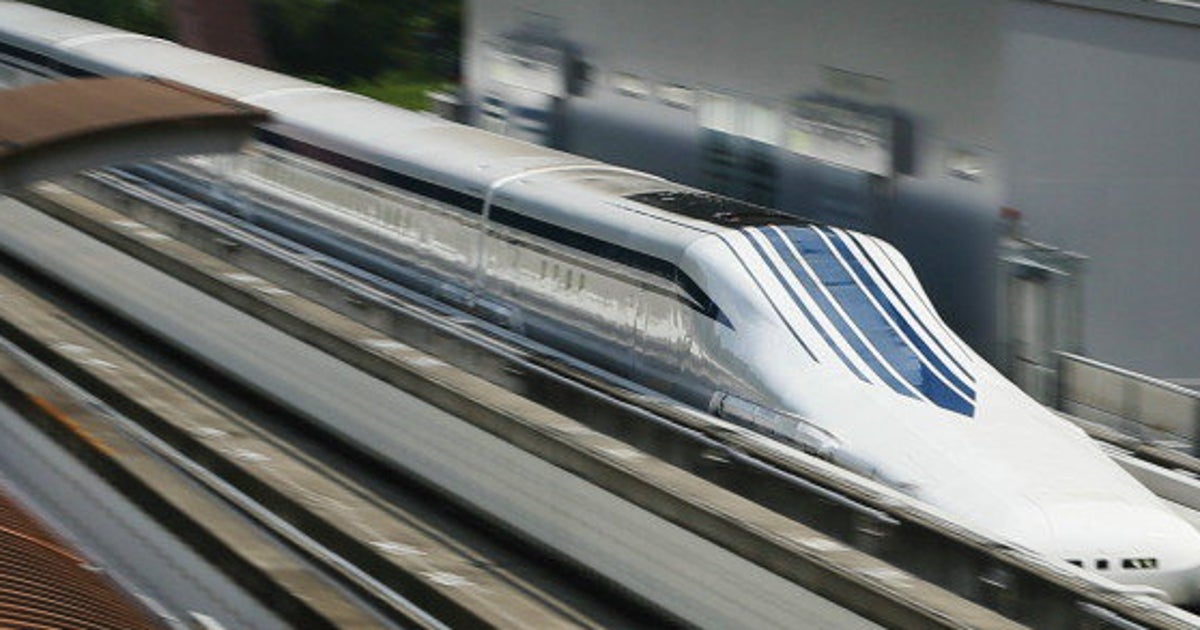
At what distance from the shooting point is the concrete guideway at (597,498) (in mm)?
10758

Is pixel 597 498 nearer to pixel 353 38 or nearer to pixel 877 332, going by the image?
pixel 877 332

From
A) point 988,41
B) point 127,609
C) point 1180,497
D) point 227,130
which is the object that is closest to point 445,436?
point 227,130

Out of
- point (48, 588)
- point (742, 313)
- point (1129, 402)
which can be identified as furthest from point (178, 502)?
point (1129, 402)

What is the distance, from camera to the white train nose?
1313 centimetres

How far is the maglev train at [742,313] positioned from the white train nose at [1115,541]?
1cm

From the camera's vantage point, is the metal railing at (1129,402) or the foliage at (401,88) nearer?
the metal railing at (1129,402)

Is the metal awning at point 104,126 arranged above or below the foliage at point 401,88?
above

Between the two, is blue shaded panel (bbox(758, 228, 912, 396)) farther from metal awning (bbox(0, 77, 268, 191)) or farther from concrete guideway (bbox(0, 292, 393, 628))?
concrete guideway (bbox(0, 292, 393, 628))

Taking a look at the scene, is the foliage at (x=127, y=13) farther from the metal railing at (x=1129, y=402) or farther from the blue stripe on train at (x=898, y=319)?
the blue stripe on train at (x=898, y=319)

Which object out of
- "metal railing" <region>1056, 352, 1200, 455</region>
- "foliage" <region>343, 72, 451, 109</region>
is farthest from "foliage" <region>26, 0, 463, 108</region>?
"metal railing" <region>1056, 352, 1200, 455</region>

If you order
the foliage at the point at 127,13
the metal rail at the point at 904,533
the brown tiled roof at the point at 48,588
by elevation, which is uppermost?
the brown tiled roof at the point at 48,588

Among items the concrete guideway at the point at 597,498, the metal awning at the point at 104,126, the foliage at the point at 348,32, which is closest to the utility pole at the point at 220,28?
the foliage at the point at 348,32

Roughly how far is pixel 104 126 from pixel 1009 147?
7.63m

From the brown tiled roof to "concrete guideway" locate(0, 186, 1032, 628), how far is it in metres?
3.72
